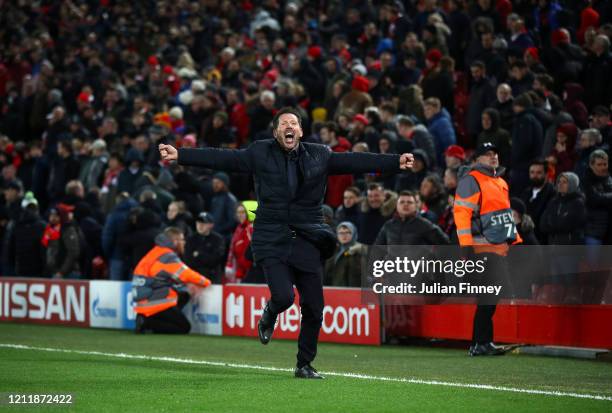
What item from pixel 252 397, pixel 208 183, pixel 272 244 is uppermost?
pixel 208 183

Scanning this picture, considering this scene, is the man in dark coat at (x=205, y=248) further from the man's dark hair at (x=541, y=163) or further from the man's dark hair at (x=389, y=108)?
the man's dark hair at (x=541, y=163)

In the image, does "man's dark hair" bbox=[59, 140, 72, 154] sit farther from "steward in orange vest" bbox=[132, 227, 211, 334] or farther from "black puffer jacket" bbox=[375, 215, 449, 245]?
"black puffer jacket" bbox=[375, 215, 449, 245]

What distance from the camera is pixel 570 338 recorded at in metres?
13.8

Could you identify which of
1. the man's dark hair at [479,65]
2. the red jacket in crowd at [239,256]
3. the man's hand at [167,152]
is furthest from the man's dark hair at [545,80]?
the man's hand at [167,152]

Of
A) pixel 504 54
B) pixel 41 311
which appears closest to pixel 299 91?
pixel 504 54

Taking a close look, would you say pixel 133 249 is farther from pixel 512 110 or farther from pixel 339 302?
pixel 512 110

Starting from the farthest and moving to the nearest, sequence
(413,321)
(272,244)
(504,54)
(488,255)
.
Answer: (504,54)
(413,321)
(488,255)
(272,244)

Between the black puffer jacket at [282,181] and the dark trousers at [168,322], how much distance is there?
304 inches

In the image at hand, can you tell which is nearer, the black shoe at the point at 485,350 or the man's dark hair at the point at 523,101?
the black shoe at the point at 485,350

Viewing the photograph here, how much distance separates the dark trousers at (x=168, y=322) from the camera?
18.0 meters

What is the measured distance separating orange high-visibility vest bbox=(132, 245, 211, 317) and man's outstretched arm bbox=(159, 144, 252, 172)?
24.8 ft

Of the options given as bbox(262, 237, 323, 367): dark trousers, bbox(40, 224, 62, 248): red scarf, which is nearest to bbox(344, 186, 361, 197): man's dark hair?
bbox(40, 224, 62, 248): red scarf

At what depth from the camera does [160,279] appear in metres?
17.9

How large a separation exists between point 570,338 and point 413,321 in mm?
2558
